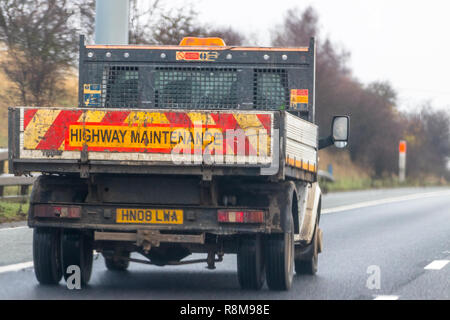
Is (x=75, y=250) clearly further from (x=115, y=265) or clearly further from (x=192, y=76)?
(x=192, y=76)

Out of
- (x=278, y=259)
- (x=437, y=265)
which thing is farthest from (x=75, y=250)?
(x=437, y=265)

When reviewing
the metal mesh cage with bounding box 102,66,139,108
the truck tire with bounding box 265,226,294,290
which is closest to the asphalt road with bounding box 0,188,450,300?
the truck tire with bounding box 265,226,294,290

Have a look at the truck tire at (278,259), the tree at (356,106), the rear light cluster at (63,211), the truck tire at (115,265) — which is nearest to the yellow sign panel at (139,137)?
the rear light cluster at (63,211)

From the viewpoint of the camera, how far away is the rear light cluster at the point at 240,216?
8.80 meters

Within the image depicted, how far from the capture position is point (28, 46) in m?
22.3

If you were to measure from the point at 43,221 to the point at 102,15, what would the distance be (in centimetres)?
845

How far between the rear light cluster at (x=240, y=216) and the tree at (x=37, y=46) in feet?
45.4

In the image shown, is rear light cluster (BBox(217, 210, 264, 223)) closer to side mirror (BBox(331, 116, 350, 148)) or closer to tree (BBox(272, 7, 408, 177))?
side mirror (BBox(331, 116, 350, 148))

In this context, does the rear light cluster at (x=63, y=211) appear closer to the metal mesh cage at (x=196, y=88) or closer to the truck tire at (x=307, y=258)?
the metal mesh cage at (x=196, y=88)

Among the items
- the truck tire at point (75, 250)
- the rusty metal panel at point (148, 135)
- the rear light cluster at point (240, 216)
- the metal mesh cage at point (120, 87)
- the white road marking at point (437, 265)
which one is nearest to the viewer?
the rusty metal panel at point (148, 135)

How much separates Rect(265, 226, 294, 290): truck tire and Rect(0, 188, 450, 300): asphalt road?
0.36ft

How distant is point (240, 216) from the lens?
8797 mm

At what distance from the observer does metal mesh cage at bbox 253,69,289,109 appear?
433 inches
